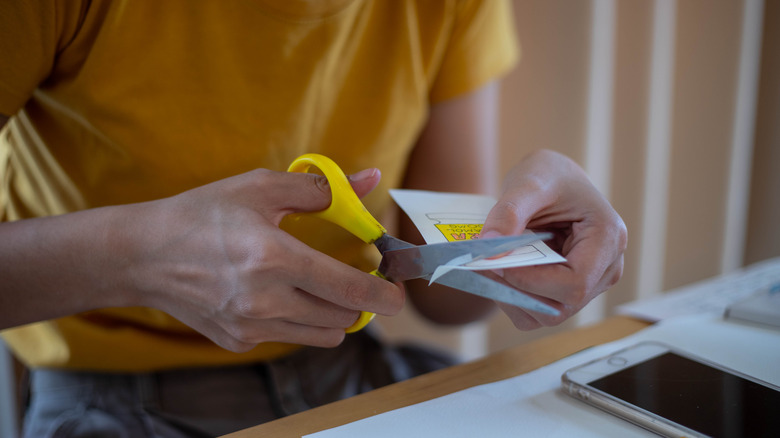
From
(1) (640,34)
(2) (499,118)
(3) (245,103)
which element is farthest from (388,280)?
(1) (640,34)

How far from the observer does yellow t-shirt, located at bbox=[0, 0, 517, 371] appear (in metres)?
0.47

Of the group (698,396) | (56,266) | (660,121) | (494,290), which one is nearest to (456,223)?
(494,290)

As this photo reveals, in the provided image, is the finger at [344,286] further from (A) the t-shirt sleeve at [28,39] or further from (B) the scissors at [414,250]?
(A) the t-shirt sleeve at [28,39]

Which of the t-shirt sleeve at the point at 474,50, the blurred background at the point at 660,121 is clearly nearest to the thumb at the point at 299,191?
the t-shirt sleeve at the point at 474,50

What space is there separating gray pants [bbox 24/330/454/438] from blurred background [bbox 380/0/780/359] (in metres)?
0.51

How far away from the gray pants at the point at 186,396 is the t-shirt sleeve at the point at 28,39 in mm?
285

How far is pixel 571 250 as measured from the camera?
383 millimetres

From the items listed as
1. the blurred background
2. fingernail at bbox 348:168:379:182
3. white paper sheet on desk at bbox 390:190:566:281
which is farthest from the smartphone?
the blurred background

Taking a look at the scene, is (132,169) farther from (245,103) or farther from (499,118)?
(499,118)

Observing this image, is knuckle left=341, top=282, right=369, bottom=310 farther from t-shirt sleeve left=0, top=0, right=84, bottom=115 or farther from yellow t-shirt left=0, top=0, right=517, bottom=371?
t-shirt sleeve left=0, top=0, right=84, bottom=115

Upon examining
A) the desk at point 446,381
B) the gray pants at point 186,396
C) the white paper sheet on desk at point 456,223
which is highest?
the white paper sheet on desk at point 456,223

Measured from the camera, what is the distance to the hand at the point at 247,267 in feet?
1.16

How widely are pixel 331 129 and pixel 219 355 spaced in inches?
11.2

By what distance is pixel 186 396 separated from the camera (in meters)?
0.55
